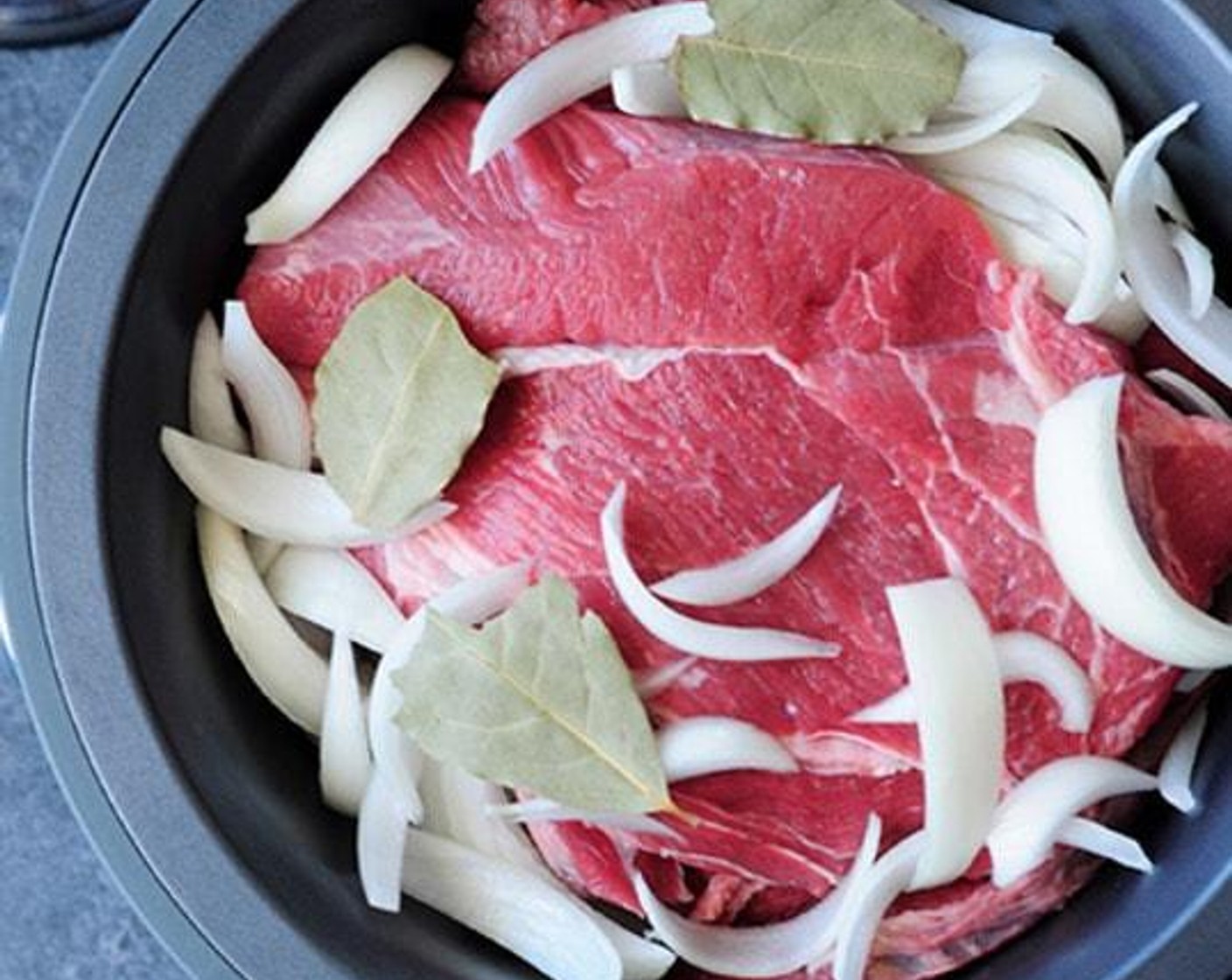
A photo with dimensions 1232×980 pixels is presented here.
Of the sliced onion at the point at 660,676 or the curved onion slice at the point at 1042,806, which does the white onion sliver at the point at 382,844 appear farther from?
the curved onion slice at the point at 1042,806

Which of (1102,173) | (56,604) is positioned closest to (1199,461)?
(1102,173)

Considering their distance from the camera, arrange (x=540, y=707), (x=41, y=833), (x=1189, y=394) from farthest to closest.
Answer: (x=41, y=833) → (x=1189, y=394) → (x=540, y=707)

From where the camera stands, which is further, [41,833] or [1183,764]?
[41,833]

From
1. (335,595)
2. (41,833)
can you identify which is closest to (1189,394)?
(335,595)

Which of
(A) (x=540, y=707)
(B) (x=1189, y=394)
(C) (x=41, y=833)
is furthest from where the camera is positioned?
(C) (x=41, y=833)

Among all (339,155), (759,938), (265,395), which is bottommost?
(759,938)

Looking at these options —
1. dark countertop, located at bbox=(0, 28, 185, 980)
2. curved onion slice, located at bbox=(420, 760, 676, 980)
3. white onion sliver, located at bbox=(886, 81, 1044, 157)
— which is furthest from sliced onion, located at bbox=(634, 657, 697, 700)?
dark countertop, located at bbox=(0, 28, 185, 980)

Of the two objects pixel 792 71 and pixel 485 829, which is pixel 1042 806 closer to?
pixel 485 829
